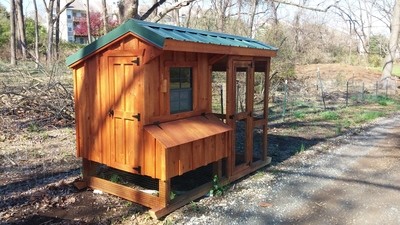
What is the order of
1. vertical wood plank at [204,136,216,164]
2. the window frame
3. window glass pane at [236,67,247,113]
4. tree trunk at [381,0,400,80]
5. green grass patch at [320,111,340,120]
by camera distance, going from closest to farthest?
1. the window frame
2. vertical wood plank at [204,136,216,164]
3. window glass pane at [236,67,247,113]
4. green grass patch at [320,111,340,120]
5. tree trunk at [381,0,400,80]

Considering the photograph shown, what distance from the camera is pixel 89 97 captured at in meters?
4.75

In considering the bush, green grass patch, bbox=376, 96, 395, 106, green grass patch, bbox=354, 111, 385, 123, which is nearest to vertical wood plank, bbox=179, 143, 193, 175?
green grass patch, bbox=354, 111, 385, 123

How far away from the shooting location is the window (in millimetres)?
4512

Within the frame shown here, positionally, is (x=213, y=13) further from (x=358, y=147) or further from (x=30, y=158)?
(x=30, y=158)

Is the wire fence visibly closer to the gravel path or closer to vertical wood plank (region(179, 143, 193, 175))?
the gravel path

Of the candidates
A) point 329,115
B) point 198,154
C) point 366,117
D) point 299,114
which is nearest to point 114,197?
point 198,154

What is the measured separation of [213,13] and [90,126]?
66.9ft

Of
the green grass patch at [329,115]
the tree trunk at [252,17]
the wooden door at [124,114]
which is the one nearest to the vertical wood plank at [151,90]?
the wooden door at [124,114]

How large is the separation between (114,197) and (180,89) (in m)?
1.71

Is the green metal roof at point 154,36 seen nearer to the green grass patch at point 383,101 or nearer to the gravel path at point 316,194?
the gravel path at point 316,194

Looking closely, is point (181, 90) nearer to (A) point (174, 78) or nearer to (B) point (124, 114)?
(A) point (174, 78)

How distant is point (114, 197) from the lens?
15.8ft

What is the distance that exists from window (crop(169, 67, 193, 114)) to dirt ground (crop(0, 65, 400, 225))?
128 cm

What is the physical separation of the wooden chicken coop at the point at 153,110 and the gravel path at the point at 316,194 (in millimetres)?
417
